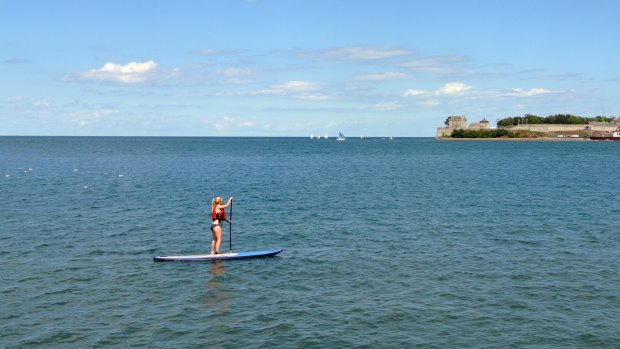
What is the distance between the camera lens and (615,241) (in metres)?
32.1

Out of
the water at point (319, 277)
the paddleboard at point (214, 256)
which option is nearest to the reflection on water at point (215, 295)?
the water at point (319, 277)

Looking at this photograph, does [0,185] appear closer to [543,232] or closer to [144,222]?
[144,222]

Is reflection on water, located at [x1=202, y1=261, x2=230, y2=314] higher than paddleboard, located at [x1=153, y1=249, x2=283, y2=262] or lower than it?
lower

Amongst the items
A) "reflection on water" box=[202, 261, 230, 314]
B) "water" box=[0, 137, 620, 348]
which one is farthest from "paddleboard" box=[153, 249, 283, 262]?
"reflection on water" box=[202, 261, 230, 314]

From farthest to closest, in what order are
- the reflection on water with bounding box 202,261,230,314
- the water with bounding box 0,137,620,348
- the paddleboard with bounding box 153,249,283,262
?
the paddleboard with bounding box 153,249,283,262, the reflection on water with bounding box 202,261,230,314, the water with bounding box 0,137,620,348

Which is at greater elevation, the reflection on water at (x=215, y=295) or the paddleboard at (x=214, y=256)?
the paddleboard at (x=214, y=256)

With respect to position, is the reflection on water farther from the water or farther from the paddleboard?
the paddleboard

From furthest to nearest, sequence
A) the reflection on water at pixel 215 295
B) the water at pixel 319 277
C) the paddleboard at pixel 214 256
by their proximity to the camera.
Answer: the paddleboard at pixel 214 256, the reflection on water at pixel 215 295, the water at pixel 319 277

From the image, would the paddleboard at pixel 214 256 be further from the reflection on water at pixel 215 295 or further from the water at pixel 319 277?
the reflection on water at pixel 215 295

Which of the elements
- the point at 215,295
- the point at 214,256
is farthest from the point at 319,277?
the point at 214,256

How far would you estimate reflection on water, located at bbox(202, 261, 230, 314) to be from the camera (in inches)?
827

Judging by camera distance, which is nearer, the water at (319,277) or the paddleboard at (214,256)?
A: the water at (319,277)

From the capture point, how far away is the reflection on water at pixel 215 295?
21.0 meters

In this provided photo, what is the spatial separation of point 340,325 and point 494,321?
199 inches
